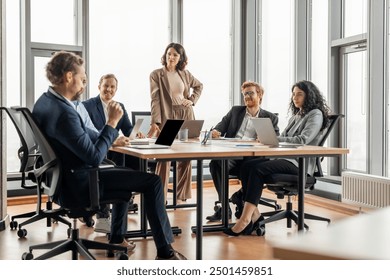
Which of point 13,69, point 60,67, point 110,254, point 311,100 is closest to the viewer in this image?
point 60,67

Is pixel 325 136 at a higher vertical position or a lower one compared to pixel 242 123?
lower

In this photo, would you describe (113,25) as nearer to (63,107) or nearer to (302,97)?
(302,97)

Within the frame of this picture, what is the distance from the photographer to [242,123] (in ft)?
14.7

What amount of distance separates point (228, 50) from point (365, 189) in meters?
3.18

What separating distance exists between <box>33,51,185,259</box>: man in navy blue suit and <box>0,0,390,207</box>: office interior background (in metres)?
1.45

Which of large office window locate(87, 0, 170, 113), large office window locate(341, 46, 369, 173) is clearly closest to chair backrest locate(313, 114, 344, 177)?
large office window locate(341, 46, 369, 173)

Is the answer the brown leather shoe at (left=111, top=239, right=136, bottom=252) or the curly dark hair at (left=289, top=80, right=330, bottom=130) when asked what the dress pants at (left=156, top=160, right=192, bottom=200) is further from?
the brown leather shoe at (left=111, top=239, right=136, bottom=252)

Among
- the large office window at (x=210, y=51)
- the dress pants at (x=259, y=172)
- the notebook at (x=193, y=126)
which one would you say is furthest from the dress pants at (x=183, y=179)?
the large office window at (x=210, y=51)

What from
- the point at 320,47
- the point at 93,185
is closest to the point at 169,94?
the point at 320,47

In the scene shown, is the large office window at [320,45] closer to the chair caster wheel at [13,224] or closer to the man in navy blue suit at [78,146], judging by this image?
the man in navy blue suit at [78,146]

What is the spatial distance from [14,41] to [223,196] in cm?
300

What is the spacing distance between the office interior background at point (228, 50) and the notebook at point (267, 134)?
58.6 inches

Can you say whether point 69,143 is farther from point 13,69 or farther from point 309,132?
point 13,69
